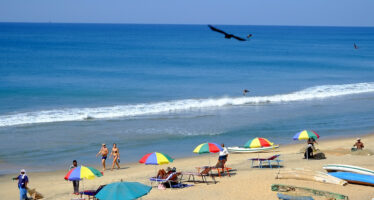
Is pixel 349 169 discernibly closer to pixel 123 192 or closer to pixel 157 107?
pixel 123 192

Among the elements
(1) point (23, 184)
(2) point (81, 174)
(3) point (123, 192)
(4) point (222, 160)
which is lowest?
(3) point (123, 192)

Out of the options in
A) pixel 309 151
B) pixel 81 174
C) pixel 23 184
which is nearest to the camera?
pixel 81 174

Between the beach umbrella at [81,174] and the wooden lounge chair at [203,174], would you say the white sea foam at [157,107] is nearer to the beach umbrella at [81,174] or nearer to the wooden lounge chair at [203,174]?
the wooden lounge chair at [203,174]

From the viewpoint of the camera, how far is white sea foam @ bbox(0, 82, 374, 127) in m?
29.3

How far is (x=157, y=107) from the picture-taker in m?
33.6

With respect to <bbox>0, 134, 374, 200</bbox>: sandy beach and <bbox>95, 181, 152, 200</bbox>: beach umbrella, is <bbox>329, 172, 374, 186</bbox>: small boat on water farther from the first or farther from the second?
<bbox>95, 181, 152, 200</bbox>: beach umbrella

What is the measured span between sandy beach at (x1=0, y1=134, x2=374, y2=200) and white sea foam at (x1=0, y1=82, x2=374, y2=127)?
11117 mm

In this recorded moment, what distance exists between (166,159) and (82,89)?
91.8 ft

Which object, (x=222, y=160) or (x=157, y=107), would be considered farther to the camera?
(x=157, y=107)

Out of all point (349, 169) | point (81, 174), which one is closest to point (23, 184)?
point (81, 174)

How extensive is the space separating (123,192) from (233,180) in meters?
5.28

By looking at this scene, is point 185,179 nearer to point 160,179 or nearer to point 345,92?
point 160,179

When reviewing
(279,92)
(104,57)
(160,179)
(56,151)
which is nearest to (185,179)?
(160,179)

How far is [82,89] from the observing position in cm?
4166
